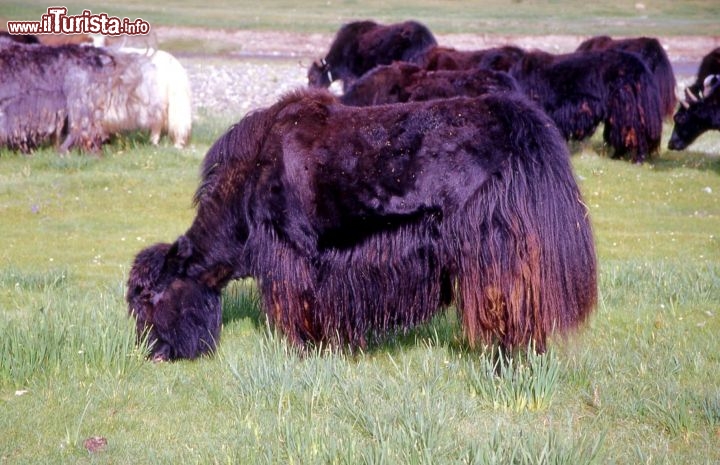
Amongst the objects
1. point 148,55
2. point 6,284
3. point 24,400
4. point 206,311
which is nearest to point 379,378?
point 206,311

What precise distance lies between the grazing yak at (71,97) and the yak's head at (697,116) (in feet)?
23.8

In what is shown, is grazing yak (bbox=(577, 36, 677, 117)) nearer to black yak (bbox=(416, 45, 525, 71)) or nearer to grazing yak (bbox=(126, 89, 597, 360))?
black yak (bbox=(416, 45, 525, 71))

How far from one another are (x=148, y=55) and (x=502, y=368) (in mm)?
10504

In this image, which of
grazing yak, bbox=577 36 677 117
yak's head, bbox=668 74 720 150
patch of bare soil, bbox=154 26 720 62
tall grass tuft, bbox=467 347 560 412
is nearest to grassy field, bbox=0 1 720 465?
tall grass tuft, bbox=467 347 560 412

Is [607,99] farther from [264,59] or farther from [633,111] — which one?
[264,59]

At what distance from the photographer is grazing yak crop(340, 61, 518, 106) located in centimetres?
1184

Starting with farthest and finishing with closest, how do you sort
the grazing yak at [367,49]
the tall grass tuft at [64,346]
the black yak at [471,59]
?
the grazing yak at [367,49]
the black yak at [471,59]
the tall grass tuft at [64,346]

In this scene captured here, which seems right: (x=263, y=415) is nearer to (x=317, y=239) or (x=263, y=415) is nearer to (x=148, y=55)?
(x=317, y=239)

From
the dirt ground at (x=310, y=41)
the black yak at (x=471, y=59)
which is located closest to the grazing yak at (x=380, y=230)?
the black yak at (x=471, y=59)

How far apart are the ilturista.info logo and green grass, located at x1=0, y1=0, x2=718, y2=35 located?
684 inches

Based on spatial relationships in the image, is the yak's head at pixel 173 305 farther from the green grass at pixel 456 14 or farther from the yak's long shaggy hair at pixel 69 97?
the green grass at pixel 456 14

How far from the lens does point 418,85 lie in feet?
39.7

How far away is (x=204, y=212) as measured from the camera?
542cm

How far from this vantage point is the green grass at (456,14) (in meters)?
42.8
